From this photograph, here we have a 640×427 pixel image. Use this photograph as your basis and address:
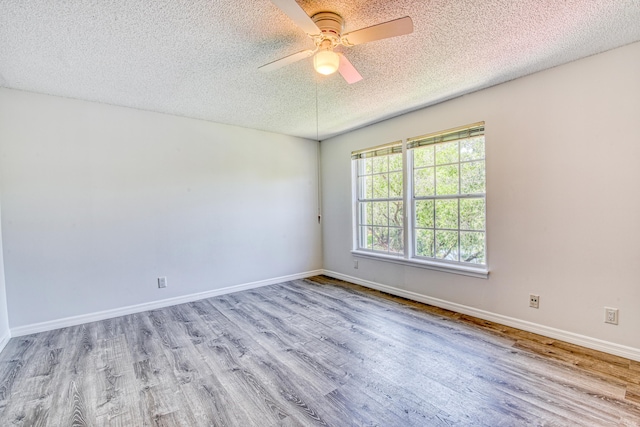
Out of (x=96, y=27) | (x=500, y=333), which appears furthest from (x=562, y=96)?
(x=96, y=27)

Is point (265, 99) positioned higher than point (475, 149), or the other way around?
point (265, 99)

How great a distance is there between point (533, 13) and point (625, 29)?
2.62 feet

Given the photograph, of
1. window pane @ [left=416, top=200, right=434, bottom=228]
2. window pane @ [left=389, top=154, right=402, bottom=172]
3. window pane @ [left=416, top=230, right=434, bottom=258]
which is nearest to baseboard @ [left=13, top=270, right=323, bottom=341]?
window pane @ [left=416, top=230, right=434, bottom=258]

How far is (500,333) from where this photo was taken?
2705mm

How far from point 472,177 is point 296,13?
2.57m

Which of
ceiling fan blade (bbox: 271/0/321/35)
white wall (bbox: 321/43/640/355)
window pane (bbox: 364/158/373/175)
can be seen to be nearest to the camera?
ceiling fan blade (bbox: 271/0/321/35)

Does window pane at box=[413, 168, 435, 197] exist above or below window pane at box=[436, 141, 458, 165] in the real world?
below

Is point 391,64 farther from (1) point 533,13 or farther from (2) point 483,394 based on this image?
(2) point 483,394

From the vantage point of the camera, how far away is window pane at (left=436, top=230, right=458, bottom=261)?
3385 millimetres

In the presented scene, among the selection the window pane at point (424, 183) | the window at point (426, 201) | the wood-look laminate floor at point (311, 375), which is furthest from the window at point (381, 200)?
the wood-look laminate floor at point (311, 375)

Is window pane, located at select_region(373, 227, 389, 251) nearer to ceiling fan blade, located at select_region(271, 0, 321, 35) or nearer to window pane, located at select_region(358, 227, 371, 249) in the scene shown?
window pane, located at select_region(358, 227, 371, 249)

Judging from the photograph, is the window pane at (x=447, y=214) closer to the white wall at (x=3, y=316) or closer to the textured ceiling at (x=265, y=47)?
the textured ceiling at (x=265, y=47)

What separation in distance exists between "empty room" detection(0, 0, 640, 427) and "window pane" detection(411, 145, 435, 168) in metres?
0.03

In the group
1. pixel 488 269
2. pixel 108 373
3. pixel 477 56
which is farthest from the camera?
pixel 488 269
